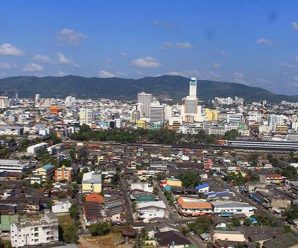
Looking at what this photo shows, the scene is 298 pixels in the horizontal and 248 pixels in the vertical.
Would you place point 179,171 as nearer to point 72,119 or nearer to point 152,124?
point 152,124

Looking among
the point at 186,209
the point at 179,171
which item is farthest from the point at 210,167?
the point at 186,209

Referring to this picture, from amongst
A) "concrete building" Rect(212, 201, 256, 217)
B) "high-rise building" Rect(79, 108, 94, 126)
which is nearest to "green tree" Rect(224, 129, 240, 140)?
"high-rise building" Rect(79, 108, 94, 126)

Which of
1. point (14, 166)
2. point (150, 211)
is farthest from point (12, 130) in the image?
point (150, 211)

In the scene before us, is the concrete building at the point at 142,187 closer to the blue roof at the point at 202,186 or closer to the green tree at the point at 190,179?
the green tree at the point at 190,179

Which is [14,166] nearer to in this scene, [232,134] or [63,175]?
[63,175]

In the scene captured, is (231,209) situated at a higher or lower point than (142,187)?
lower

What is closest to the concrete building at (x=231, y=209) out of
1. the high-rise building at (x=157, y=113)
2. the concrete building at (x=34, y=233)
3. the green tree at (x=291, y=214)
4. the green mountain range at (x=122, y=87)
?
the green tree at (x=291, y=214)
